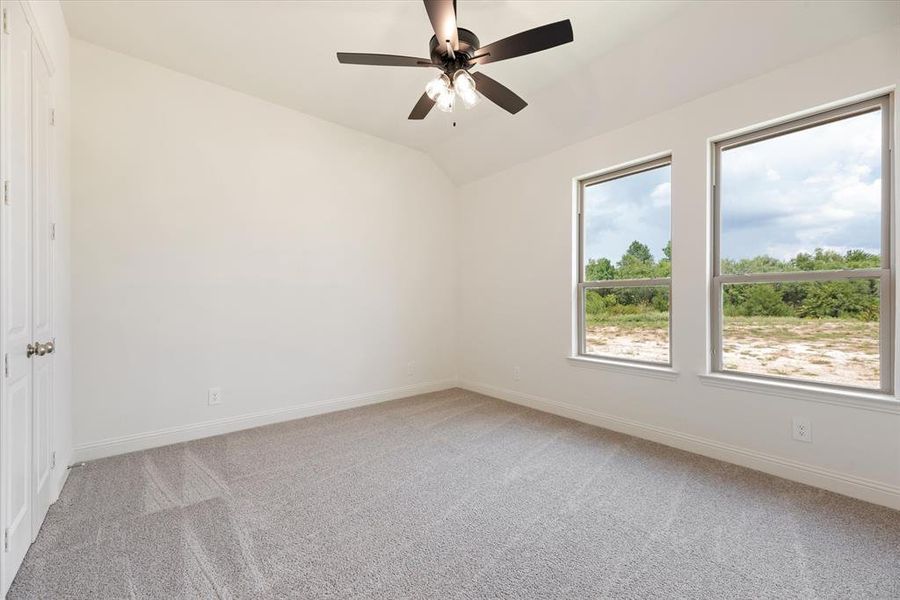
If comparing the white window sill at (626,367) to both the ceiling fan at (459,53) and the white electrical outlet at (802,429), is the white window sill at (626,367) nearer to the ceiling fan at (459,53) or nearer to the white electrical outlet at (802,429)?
the white electrical outlet at (802,429)

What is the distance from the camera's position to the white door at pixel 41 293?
1.82m

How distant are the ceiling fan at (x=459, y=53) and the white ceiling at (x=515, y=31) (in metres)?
0.57

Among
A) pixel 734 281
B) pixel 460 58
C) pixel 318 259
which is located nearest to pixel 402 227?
pixel 318 259

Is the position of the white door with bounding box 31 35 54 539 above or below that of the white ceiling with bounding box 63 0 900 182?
below

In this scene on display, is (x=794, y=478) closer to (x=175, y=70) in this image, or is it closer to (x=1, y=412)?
(x=1, y=412)

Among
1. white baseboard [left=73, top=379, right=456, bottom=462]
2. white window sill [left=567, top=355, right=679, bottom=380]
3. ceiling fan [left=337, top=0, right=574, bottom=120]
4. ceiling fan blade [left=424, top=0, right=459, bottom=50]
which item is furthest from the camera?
white window sill [left=567, top=355, right=679, bottom=380]

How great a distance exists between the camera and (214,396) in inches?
124

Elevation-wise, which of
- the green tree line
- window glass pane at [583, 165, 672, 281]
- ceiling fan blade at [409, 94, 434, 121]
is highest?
ceiling fan blade at [409, 94, 434, 121]

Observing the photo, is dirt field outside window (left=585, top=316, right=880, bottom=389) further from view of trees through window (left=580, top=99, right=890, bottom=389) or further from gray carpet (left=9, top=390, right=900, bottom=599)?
gray carpet (left=9, top=390, right=900, bottom=599)

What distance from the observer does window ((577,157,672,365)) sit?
10.3ft

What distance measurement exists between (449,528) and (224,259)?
2.72 metres

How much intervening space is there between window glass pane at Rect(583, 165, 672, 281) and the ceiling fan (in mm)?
1683

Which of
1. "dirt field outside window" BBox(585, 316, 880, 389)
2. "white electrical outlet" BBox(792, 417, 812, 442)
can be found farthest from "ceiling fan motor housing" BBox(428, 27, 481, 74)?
"white electrical outlet" BBox(792, 417, 812, 442)

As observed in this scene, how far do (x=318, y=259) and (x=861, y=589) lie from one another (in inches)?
156
